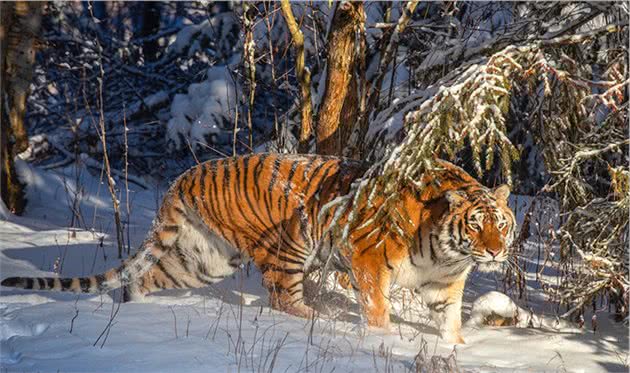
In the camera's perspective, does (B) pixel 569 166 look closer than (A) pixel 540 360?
No

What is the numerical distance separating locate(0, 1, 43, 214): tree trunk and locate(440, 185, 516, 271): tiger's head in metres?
5.69

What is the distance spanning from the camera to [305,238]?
208 inches

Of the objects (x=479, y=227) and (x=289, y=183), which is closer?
(x=479, y=227)

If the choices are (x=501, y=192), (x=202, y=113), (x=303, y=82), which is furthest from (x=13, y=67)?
(x=501, y=192)

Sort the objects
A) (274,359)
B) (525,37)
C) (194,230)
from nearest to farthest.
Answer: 1. (274,359)
2. (194,230)
3. (525,37)

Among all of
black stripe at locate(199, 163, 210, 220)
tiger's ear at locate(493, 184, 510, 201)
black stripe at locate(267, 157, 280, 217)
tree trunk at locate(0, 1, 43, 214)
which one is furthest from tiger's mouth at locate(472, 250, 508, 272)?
tree trunk at locate(0, 1, 43, 214)

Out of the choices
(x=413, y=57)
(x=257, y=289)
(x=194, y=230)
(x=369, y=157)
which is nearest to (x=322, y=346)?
(x=194, y=230)

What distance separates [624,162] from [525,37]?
117 cm

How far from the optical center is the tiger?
4855 mm

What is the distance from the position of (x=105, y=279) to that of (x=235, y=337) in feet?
4.91

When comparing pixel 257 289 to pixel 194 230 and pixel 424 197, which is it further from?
pixel 424 197

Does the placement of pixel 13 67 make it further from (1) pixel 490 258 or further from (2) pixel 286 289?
(1) pixel 490 258

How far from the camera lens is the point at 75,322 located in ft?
13.6

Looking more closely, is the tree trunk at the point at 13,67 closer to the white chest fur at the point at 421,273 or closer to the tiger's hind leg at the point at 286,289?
the tiger's hind leg at the point at 286,289
